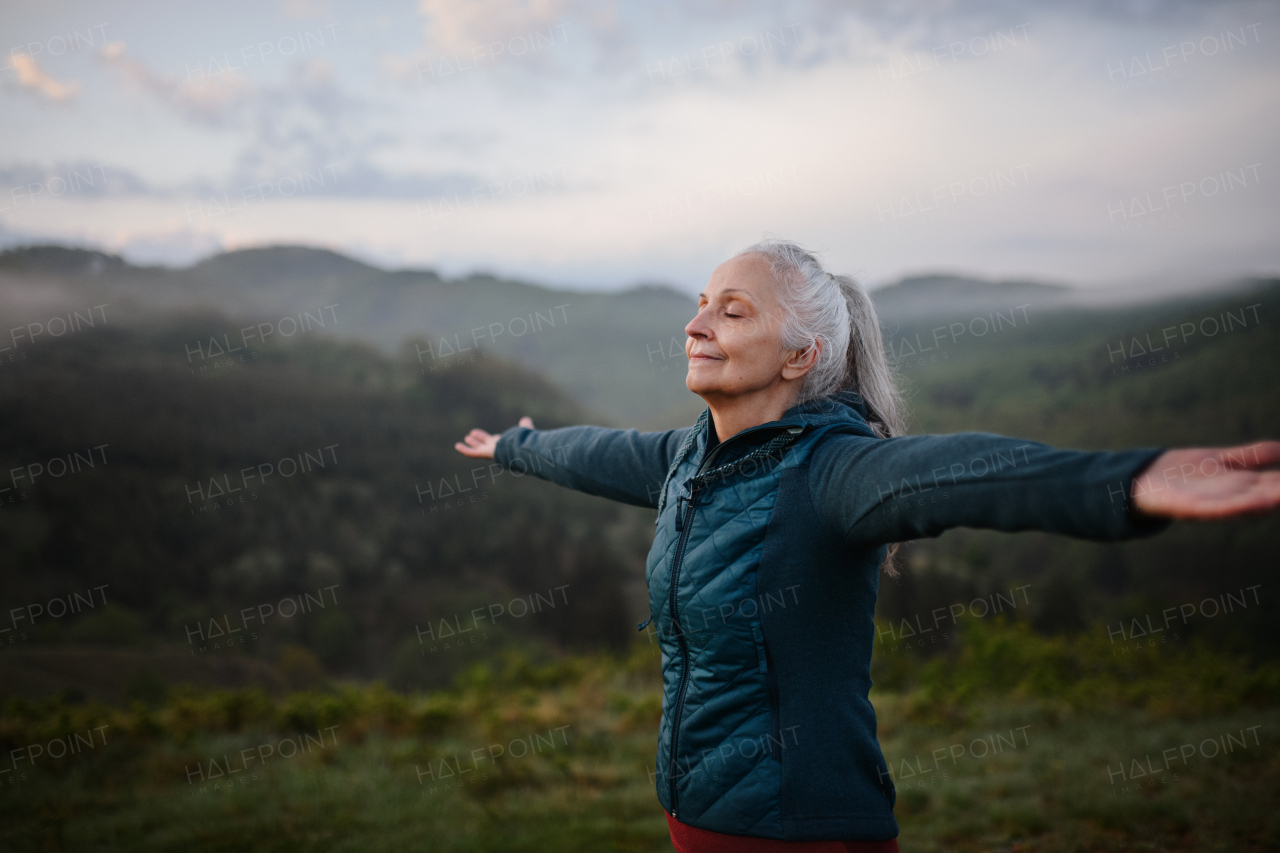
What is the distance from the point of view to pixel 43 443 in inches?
843

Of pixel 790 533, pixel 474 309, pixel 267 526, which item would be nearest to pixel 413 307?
pixel 474 309

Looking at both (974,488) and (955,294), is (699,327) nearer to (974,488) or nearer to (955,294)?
(974,488)

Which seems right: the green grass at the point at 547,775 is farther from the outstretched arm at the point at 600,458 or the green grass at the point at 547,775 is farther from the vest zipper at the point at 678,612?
the vest zipper at the point at 678,612

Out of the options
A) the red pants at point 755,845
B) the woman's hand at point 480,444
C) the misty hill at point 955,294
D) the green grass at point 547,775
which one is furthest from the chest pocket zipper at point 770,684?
the misty hill at point 955,294

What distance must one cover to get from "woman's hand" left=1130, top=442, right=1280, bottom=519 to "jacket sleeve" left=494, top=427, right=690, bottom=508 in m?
1.40

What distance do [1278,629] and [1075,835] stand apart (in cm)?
2891

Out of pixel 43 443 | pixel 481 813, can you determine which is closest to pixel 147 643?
pixel 43 443

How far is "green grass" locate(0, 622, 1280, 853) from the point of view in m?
3.90

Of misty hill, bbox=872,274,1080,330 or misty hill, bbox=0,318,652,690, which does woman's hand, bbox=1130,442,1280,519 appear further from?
misty hill, bbox=872,274,1080,330

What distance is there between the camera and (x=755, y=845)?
1.60 m

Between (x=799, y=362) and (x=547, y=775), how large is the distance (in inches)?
164

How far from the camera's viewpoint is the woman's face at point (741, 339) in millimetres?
1753

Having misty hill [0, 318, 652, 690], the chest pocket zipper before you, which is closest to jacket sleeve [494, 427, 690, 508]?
the chest pocket zipper

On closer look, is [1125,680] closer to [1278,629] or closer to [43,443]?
[1278,629]
